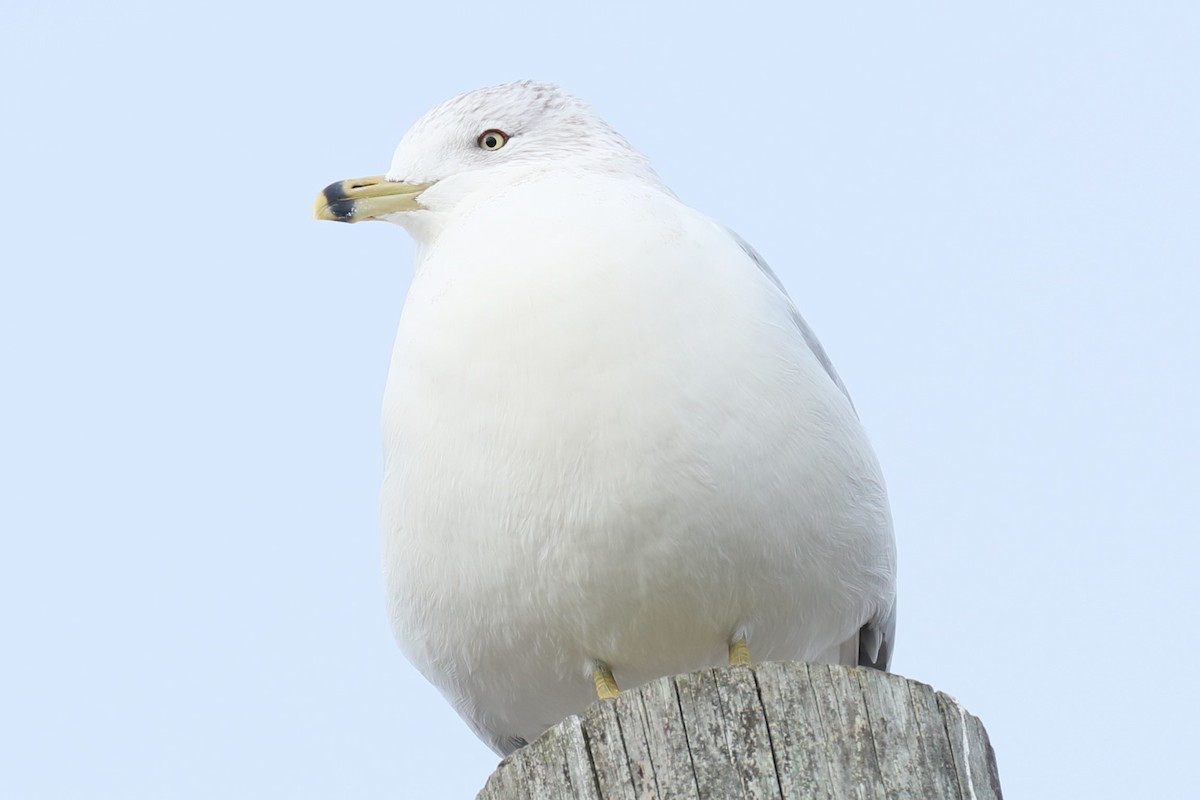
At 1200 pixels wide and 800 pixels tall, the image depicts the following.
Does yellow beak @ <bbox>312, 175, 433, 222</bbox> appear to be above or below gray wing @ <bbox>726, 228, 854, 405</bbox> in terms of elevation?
above

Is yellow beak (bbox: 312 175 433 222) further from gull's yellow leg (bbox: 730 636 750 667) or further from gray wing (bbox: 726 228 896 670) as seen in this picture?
gull's yellow leg (bbox: 730 636 750 667)

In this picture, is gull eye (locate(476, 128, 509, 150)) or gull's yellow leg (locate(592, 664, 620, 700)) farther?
gull eye (locate(476, 128, 509, 150))

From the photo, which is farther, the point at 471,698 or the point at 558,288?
the point at 471,698

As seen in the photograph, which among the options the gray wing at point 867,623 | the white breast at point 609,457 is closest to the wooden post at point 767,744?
the white breast at point 609,457

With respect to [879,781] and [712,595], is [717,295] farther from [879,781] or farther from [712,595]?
[879,781]

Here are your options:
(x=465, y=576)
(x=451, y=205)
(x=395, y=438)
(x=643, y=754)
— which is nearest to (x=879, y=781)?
(x=643, y=754)

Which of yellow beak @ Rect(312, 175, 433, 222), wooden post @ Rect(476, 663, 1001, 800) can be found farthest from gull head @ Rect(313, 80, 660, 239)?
wooden post @ Rect(476, 663, 1001, 800)
